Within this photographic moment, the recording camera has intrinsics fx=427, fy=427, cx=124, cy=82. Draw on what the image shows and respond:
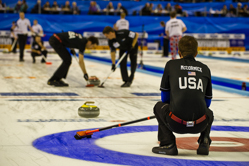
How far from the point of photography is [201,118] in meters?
3.42

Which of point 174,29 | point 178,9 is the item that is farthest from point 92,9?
point 174,29

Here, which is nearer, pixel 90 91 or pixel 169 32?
pixel 90 91

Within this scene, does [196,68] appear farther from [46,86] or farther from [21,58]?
[21,58]

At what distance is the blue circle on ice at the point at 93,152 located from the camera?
3295 millimetres

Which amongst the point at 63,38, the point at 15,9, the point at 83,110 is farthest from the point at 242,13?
the point at 83,110

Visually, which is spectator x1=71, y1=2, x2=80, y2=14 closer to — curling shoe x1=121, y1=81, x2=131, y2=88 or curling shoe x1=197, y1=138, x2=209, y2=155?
curling shoe x1=121, y1=81, x2=131, y2=88

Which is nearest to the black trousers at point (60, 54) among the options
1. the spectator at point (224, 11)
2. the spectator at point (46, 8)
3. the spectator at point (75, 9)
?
the spectator at point (46, 8)

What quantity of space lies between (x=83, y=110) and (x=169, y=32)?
814 centimetres

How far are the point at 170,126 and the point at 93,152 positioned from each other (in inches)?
27.0

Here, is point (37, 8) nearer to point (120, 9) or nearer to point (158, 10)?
point (120, 9)

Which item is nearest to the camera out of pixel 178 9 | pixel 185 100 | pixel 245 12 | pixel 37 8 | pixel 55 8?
pixel 185 100

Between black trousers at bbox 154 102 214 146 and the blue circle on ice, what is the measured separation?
0.68 ft

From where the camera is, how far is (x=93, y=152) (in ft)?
11.7

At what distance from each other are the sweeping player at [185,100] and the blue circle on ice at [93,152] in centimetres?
21
